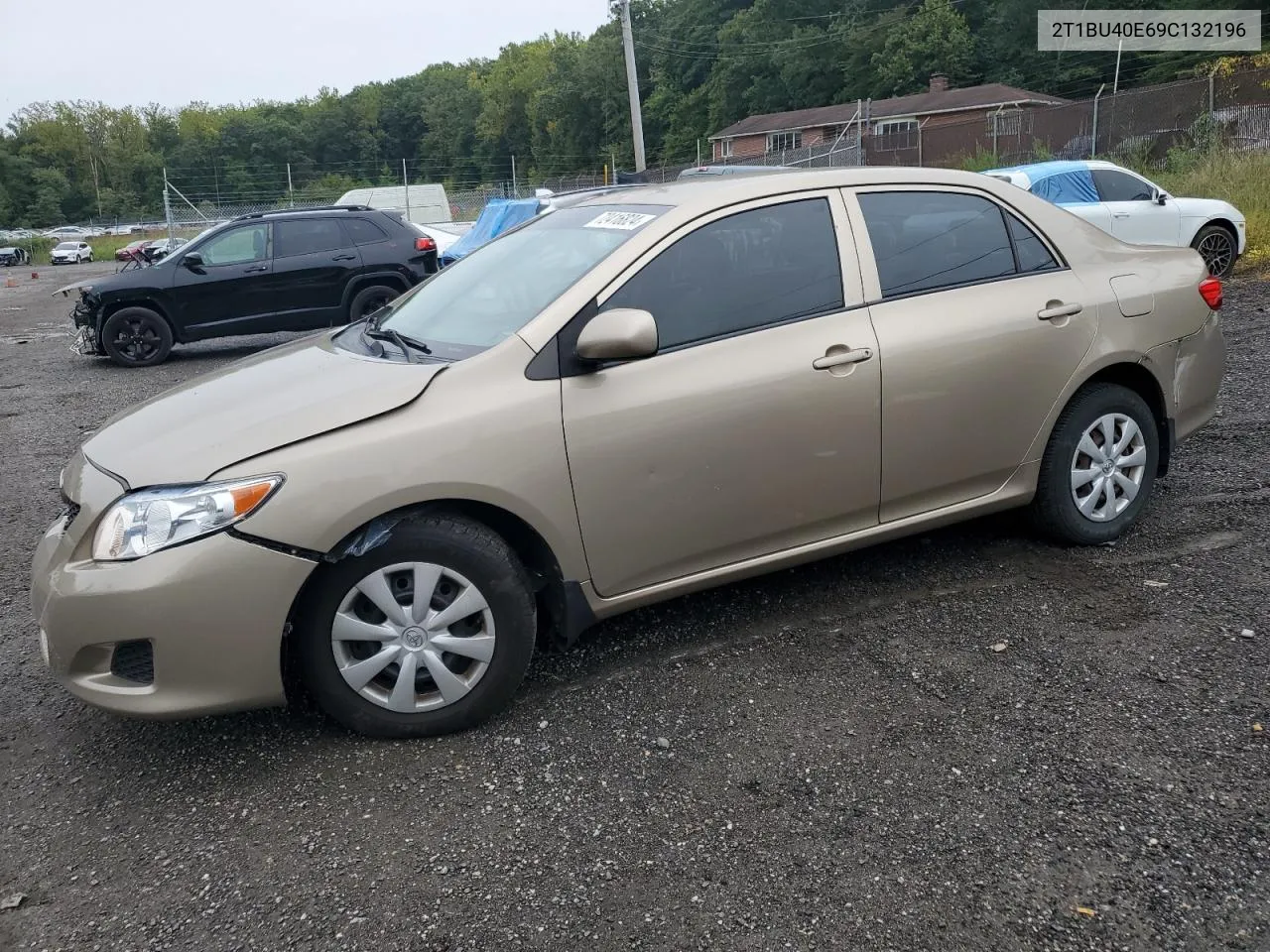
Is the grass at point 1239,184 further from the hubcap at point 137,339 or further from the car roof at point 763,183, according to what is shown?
the hubcap at point 137,339

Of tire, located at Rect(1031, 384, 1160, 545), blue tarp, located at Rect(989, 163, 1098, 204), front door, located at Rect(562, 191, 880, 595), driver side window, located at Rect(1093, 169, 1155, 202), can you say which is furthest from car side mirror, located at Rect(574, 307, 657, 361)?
driver side window, located at Rect(1093, 169, 1155, 202)

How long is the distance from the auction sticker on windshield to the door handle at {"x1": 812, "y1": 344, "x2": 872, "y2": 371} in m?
0.79

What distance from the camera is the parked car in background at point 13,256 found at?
52.4 metres

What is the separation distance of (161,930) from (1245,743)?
297 centimetres

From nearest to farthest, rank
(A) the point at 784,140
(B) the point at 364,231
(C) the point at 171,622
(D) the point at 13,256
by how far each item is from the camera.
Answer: (C) the point at 171,622 < (B) the point at 364,231 < (D) the point at 13,256 < (A) the point at 784,140

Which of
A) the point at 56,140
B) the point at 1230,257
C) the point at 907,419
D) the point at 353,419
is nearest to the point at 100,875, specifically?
the point at 353,419

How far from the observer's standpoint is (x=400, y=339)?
3822 millimetres

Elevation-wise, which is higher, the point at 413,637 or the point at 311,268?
the point at 311,268

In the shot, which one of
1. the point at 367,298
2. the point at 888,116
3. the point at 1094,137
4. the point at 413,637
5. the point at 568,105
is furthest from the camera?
the point at 568,105

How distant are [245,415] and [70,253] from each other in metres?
54.9

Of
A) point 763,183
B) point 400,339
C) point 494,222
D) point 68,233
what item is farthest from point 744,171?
point 68,233

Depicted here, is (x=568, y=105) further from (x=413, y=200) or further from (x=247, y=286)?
(x=247, y=286)

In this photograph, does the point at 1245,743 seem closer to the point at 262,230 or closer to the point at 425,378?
the point at 425,378

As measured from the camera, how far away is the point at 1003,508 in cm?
430
